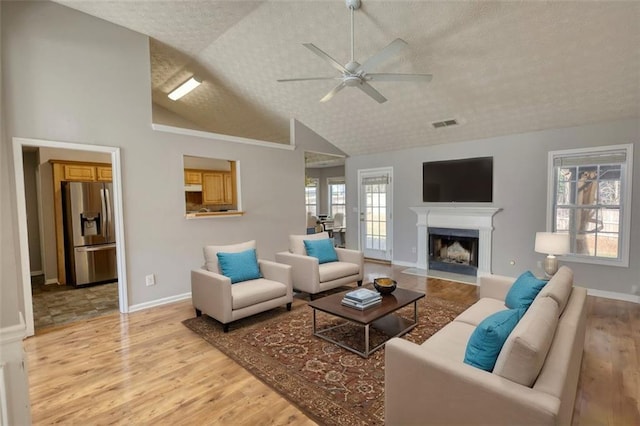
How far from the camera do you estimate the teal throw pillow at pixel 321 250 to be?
452cm

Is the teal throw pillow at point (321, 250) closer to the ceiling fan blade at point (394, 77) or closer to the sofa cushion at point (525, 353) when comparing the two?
the ceiling fan blade at point (394, 77)

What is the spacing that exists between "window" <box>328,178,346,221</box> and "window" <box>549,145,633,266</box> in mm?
6337

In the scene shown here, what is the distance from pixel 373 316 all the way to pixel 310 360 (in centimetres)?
65

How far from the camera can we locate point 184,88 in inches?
214

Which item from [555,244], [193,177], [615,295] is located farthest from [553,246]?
[193,177]

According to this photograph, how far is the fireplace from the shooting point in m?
5.46

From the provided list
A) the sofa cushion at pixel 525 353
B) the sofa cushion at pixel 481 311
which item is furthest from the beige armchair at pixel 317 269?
the sofa cushion at pixel 525 353

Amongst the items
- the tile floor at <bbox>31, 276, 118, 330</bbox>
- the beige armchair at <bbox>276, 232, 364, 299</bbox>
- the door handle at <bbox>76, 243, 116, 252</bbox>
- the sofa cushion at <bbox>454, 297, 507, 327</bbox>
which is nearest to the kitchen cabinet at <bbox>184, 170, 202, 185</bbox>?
the door handle at <bbox>76, 243, 116, 252</bbox>

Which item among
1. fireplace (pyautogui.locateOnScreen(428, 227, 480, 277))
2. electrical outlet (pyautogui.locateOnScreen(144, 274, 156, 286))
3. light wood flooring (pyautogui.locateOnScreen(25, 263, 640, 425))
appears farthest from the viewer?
fireplace (pyautogui.locateOnScreen(428, 227, 480, 277))

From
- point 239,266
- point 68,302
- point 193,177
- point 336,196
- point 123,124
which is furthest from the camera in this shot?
point 336,196

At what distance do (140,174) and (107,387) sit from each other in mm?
2517

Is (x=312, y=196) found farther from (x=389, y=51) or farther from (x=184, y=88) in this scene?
(x=389, y=51)

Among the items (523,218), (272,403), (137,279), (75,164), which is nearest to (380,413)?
→ (272,403)

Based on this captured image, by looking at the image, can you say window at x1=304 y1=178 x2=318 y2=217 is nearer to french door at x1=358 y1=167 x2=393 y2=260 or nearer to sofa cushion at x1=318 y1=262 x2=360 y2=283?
french door at x1=358 y1=167 x2=393 y2=260
